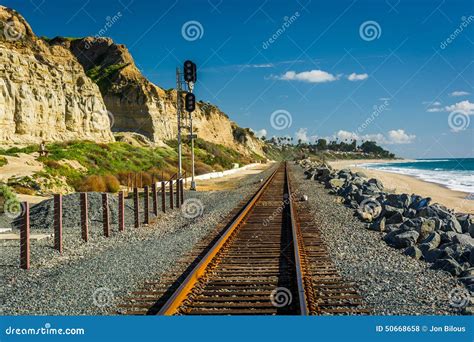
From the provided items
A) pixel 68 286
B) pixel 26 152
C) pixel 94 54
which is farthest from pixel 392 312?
pixel 94 54

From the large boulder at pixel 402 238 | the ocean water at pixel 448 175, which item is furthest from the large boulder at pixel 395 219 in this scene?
the ocean water at pixel 448 175

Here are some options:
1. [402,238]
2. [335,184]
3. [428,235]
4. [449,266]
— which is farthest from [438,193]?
[449,266]

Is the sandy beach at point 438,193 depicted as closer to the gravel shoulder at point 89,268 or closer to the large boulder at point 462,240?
the large boulder at point 462,240

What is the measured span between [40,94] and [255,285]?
37.9 m

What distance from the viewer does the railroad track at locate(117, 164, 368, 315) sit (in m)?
6.36

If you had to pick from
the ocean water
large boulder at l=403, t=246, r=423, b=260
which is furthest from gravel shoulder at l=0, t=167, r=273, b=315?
the ocean water

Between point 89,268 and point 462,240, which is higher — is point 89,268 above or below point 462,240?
below

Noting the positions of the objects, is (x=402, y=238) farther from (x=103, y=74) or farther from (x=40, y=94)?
(x=103, y=74)

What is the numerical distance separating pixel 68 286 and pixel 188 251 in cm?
311

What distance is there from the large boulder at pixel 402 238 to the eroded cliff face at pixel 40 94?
1185 inches

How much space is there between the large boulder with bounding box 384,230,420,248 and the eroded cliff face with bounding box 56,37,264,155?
58568mm

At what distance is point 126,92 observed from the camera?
71.2 m

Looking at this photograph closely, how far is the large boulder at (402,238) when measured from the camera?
10789mm

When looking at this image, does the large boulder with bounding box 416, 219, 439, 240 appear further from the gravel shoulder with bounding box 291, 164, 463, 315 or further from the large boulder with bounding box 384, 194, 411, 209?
the large boulder with bounding box 384, 194, 411, 209
